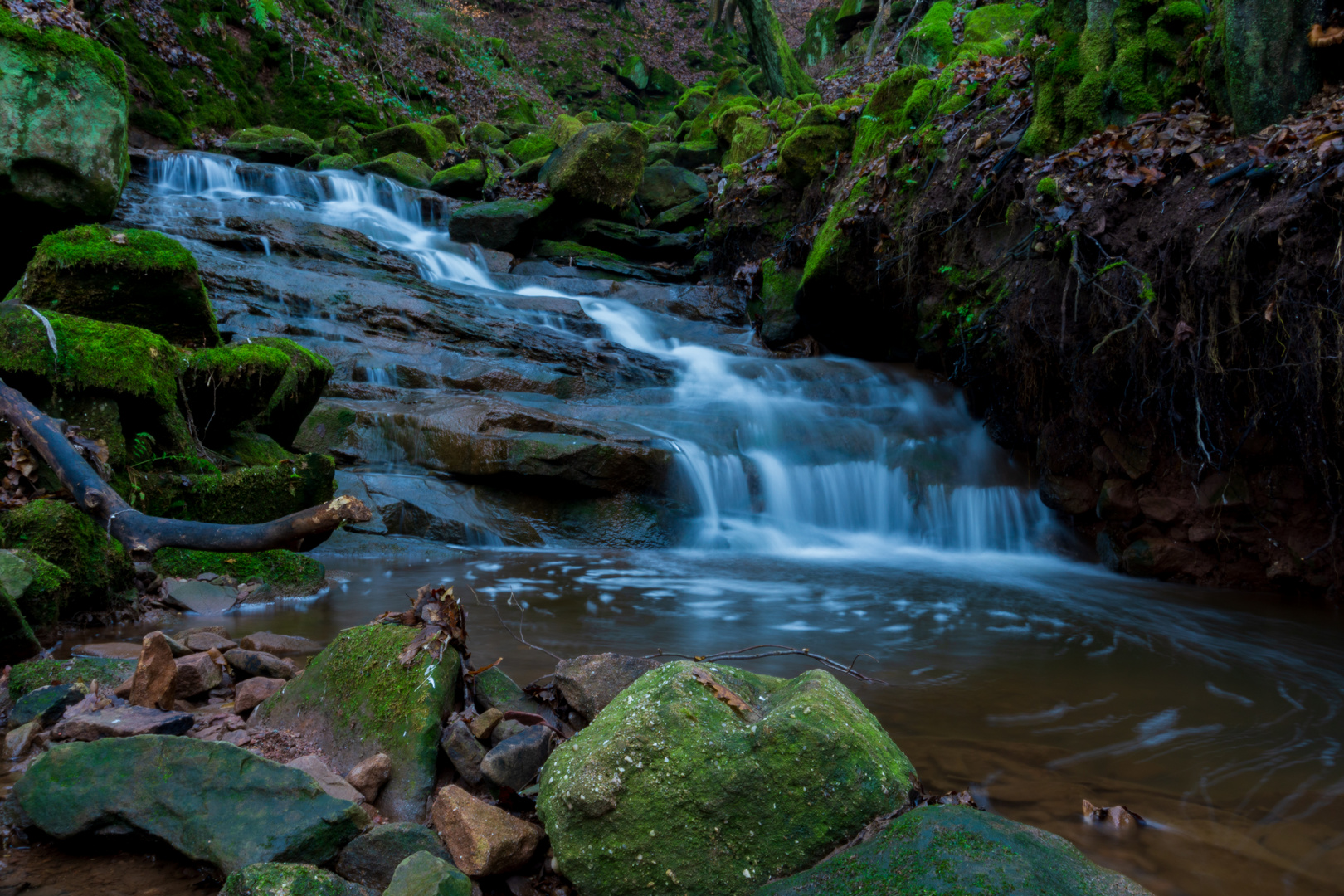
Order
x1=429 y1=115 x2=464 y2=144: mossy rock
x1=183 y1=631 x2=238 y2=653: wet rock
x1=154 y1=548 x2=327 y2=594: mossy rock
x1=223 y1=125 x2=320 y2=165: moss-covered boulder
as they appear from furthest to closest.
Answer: x1=429 y1=115 x2=464 y2=144: mossy rock < x1=223 y1=125 x2=320 y2=165: moss-covered boulder < x1=154 y1=548 x2=327 y2=594: mossy rock < x1=183 y1=631 x2=238 y2=653: wet rock

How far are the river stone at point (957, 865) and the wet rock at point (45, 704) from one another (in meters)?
2.39

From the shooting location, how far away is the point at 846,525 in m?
8.26

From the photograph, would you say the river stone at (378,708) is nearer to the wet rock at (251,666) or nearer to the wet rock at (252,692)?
the wet rock at (252,692)

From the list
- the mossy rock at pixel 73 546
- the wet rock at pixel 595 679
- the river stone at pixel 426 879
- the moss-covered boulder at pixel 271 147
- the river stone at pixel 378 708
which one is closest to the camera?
the river stone at pixel 426 879

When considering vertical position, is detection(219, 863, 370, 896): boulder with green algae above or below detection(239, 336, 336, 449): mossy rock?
below

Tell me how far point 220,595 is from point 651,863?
3857mm

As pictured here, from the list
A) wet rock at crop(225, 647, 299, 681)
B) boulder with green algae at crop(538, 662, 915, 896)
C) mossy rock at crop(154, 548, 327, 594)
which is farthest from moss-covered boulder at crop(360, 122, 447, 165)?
boulder with green algae at crop(538, 662, 915, 896)

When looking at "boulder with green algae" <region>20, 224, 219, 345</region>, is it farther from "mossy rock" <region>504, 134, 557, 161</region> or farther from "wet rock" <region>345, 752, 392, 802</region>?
"mossy rock" <region>504, 134, 557, 161</region>

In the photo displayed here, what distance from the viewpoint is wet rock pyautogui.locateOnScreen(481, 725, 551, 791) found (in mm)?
2303

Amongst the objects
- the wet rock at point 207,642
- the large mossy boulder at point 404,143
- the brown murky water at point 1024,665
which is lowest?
the brown murky water at point 1024,665

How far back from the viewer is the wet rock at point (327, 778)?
217 cm

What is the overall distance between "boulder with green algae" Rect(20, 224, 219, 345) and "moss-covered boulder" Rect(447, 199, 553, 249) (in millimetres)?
8990

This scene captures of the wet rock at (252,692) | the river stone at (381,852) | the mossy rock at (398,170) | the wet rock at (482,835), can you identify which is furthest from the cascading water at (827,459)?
the mossy rock at (398,170)

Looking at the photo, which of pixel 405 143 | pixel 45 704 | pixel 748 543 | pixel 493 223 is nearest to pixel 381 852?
pixel 45 704
